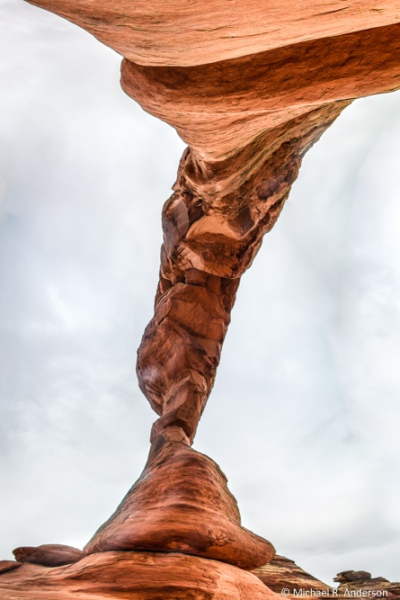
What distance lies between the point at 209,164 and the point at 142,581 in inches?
279

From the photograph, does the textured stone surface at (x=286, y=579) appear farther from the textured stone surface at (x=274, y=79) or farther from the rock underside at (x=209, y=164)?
the textured stone surface at (x=274, y=79)

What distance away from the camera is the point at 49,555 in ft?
27.3

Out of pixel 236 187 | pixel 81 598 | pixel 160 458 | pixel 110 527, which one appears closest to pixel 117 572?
pixel 81 598

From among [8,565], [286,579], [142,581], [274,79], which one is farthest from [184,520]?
[286,579]

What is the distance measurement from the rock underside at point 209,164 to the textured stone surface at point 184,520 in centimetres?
A: 2

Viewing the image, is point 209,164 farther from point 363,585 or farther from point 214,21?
point 363,585

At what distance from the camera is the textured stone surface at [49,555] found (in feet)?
26.8

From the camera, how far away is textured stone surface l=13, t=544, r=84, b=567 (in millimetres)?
8156

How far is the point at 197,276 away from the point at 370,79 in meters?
8.53

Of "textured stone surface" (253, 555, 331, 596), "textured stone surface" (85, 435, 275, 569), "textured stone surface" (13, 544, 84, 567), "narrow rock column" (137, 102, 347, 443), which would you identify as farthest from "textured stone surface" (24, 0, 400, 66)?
"textured stone surface" (253, 555, 331, 596)

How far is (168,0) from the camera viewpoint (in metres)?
2.87

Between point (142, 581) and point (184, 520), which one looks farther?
point (184, 520)

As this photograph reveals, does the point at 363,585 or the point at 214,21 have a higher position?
the point at 214,21

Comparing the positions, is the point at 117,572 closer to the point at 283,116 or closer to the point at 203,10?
the point at 203,10
